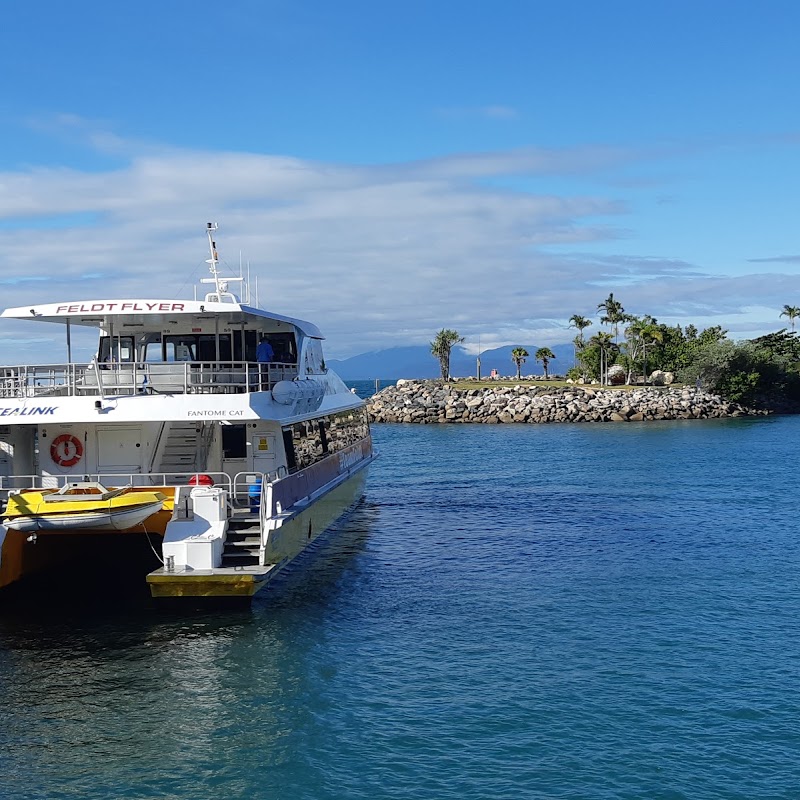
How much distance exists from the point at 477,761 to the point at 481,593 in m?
7.95

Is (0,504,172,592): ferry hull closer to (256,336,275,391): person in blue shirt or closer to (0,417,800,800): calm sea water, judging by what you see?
(0,417,800,800): calm sea water

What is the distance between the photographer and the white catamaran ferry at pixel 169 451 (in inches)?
619

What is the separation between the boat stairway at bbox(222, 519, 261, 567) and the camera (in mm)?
15922

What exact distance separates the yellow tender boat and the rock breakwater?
208 ft

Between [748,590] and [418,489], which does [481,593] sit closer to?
[748,590]

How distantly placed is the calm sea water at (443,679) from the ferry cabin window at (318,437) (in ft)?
8.54

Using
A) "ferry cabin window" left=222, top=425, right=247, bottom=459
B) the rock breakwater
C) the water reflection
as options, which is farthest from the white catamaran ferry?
the rock breakwater

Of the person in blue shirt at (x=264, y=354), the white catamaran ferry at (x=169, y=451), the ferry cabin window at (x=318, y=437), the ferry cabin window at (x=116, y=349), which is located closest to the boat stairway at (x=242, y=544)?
the white catamaran ferry at (x=169, y=451)

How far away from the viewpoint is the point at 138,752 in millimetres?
11312

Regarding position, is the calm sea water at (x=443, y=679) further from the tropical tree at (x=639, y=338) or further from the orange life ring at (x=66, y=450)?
the tropical tree at (x=639, y=338)

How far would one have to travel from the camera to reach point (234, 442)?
1909cm

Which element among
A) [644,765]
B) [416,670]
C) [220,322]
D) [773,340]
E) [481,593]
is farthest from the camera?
[773,340]

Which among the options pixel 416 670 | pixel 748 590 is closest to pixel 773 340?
pixel 748 590

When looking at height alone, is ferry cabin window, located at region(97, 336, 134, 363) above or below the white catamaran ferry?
above
